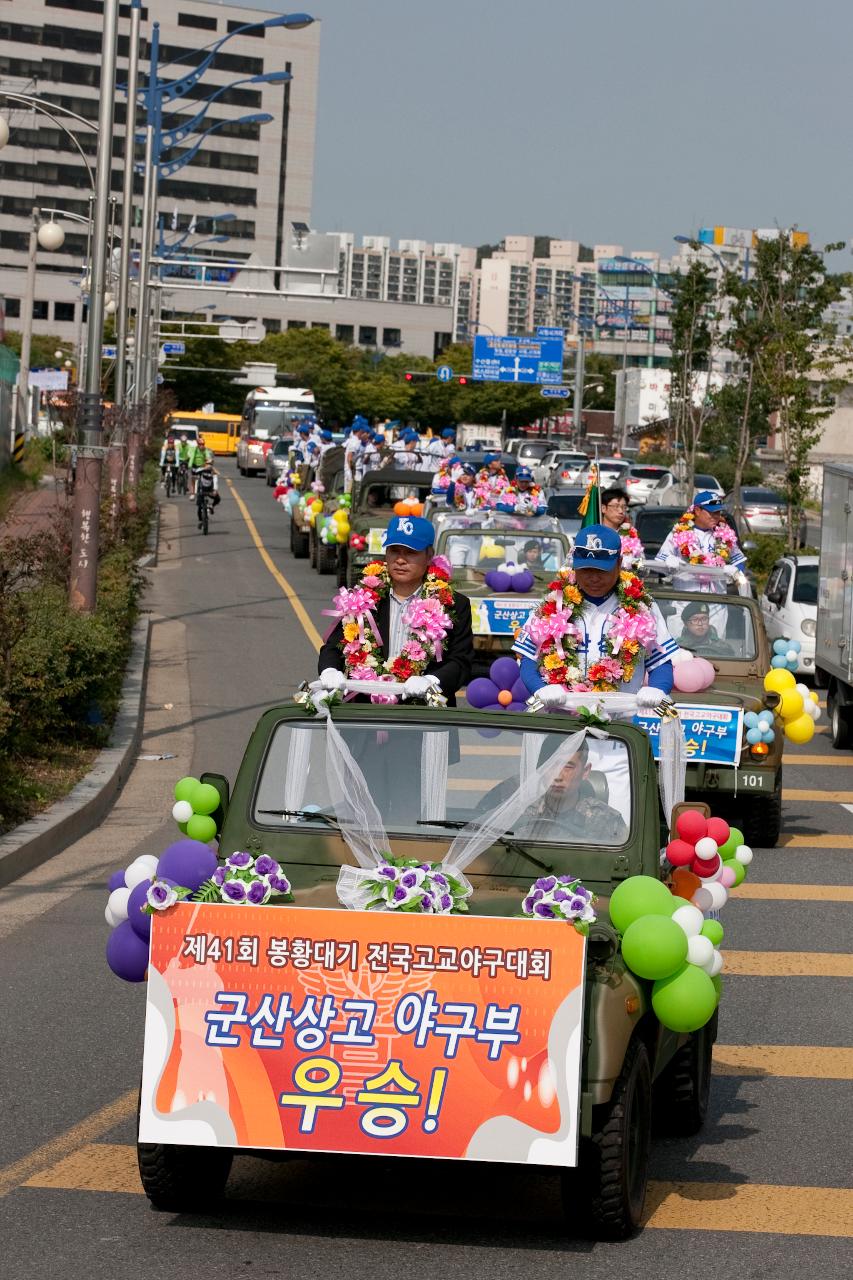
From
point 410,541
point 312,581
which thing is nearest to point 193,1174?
point 410,541

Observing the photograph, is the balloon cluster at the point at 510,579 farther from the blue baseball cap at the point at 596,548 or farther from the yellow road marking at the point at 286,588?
the blue baseball cap at the point at 596,548

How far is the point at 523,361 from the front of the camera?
102312mm

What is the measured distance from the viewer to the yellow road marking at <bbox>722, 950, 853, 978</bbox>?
1019 centimetres

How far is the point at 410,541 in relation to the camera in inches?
381

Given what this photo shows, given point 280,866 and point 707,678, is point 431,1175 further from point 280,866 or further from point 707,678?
point 707,678

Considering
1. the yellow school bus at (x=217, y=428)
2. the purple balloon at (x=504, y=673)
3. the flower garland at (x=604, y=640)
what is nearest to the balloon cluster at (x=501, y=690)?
the purple balloon at (x=504, y=673)

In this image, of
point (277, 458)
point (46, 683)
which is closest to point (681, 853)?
point (46, 683)

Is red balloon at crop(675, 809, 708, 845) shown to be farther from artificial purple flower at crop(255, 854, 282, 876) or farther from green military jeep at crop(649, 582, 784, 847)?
green military jeep at crop(649, 582, 784, 847)

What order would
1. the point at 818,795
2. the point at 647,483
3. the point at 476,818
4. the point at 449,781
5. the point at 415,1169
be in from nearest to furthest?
the point at 415,1169, the point at 476,818, the point at 449,781, the point at 818,795, the point at 647,483

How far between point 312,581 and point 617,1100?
29.7 m

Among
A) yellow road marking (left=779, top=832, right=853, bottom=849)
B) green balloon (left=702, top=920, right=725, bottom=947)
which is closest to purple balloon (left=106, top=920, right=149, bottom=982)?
green balloon (left=702, top=920, right=725, bottom=947)

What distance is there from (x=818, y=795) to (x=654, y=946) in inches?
448

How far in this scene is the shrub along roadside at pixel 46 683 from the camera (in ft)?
45.3

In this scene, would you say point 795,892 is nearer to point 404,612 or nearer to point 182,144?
point 404,612
